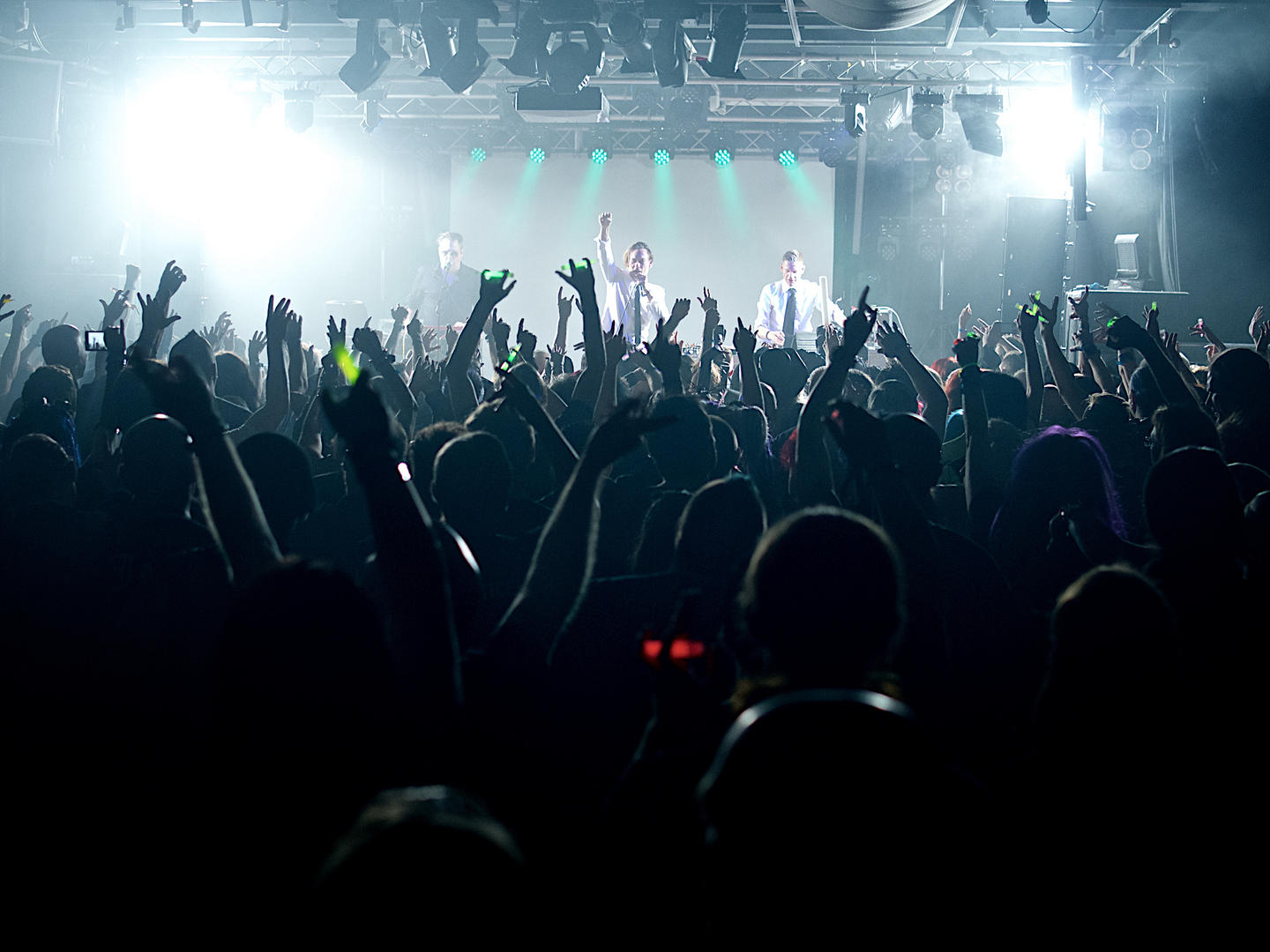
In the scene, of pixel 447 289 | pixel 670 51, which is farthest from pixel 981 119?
pixel 447 289

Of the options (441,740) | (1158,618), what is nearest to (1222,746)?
(1158,618)

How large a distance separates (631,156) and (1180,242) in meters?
11.0

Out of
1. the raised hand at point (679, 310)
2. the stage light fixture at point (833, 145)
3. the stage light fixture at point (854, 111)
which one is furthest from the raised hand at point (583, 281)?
the stage light fixture at point (833, 145)

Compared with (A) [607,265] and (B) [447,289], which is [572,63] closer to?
(A) [607,265]

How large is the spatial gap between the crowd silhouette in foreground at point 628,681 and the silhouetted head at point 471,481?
12mm

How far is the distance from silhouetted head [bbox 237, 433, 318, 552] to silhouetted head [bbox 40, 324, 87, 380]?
3.77 m

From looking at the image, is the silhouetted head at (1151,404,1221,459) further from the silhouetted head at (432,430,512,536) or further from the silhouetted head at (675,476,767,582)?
the silhouetted head at (432,430,512,536)

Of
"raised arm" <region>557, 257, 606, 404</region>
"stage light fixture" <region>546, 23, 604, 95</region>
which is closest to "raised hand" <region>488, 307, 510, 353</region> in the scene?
"raised arm" <region>557, 257, 606, 404</region>

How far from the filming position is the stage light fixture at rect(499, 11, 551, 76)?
10.8 meters

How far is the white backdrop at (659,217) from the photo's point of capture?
19.8 m

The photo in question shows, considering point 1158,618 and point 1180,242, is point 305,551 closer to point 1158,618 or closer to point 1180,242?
point 1158,618

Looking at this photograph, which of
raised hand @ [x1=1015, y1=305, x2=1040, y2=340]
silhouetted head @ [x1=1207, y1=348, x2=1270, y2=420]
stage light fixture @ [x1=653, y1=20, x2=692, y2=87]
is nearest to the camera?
silhouetted head @ [x1=1207, y1=348, x2=1270, y2=420]

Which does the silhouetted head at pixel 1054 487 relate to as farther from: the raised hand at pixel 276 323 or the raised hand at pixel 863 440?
the raised hand at pixel 276 323

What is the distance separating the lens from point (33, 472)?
125 inches
